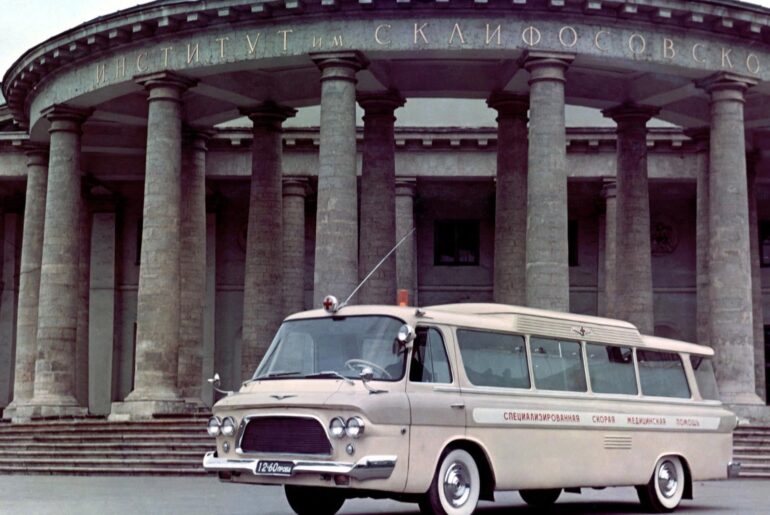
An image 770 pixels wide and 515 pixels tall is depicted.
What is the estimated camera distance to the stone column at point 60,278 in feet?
116

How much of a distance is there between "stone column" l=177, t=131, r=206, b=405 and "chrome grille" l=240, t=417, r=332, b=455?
22375mm

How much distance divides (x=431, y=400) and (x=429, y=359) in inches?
23.9

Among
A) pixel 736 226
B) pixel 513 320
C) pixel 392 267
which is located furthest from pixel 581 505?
pixel 392 267

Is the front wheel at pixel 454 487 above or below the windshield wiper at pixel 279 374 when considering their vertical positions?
below

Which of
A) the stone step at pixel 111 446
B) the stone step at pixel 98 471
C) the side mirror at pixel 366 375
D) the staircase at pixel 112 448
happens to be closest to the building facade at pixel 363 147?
the staircase at pixel 112 448

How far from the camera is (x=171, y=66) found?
3288 centimetres

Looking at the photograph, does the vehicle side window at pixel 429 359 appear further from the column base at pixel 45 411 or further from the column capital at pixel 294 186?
the column capital at pixel 294 186

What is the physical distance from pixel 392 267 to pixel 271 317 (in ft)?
14.6

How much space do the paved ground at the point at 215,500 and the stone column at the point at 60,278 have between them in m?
9.78

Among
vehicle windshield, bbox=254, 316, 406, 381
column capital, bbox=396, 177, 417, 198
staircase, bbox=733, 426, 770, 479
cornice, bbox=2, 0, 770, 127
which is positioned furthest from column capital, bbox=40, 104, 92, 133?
vehicle windshield, bbox=254, 316, 406, 381

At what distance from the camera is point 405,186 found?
4609 centimetres

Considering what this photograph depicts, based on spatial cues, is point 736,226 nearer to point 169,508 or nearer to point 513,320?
point 513,320

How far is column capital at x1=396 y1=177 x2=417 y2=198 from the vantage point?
45.9 meters

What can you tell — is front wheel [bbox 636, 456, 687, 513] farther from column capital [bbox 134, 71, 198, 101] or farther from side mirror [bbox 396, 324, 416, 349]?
column capital [bbox 134, 71, 198, 101]
